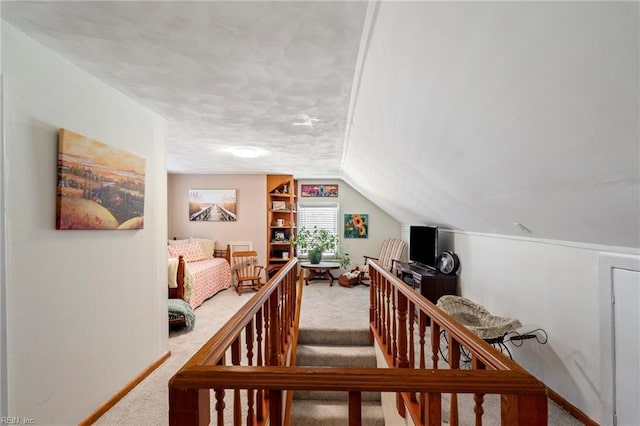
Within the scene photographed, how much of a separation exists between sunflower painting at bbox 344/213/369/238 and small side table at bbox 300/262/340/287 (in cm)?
91

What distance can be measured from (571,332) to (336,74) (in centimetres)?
256

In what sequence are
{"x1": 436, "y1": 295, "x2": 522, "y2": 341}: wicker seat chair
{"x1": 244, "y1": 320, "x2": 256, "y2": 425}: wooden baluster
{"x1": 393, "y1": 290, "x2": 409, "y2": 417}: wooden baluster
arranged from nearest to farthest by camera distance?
{"x1": 244, "y1": 320, "x2": 256, "y2": 425}: wooden baluster < {"x1": 393, "y1": 290, "x2": 409, "y2": 417}: wooden baluster < {"x1": 436, "y1": 295, "x2": 522, "y2": 341}: wicker seat chair

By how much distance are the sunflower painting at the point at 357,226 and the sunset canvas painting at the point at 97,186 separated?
480 centimetres

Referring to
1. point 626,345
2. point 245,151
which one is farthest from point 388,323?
point 245,151

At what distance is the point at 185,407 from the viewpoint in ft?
2.94

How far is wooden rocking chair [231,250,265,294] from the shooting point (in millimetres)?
5594

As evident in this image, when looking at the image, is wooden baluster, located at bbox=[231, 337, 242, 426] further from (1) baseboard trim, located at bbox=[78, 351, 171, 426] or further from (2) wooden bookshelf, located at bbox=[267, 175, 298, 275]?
(2) wooden bookshelf, located at bbox=[267, 175, 298, 275]

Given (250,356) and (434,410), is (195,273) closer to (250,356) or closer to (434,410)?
(250,356)

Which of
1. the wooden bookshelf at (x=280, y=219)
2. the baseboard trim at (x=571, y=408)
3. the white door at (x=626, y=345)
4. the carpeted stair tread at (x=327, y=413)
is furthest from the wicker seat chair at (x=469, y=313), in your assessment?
the wooden bookshelf at (x=280, y=219)

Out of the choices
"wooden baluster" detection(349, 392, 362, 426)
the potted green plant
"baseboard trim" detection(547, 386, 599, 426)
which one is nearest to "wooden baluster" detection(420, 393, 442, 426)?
"wooden baluster" detection(349, 392, 362, 426)

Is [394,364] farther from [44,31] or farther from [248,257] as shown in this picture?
[248,257]

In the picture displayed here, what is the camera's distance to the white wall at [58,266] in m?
1.59

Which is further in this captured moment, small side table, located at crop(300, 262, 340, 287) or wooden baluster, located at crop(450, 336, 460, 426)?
small side table, located at crop(300, 262, 340, 287)

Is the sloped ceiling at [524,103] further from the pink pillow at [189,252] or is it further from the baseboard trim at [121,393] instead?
the pink pillow at [189,252]
